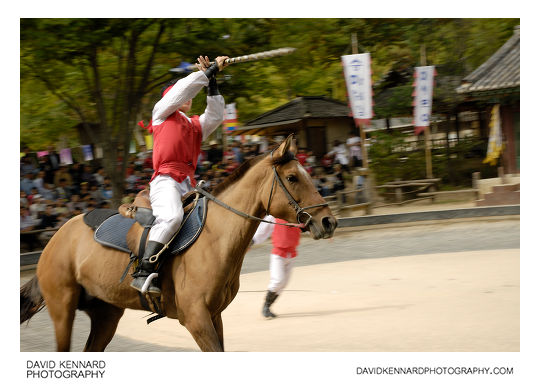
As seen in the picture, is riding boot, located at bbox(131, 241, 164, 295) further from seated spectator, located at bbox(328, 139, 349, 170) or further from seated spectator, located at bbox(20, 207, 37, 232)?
seated spectator, located at bbox(328, 139, 349, 170)

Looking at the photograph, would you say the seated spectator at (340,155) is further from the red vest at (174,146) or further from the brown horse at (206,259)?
the brown horse at (206,259)

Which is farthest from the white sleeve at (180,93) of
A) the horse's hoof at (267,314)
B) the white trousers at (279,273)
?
the horse's hoof at (267,314)

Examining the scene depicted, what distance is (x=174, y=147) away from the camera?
5066 mm

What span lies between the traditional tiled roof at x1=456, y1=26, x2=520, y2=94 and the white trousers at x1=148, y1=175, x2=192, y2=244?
1580 centimetres

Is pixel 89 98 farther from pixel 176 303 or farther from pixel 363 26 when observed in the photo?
pixel 176 303

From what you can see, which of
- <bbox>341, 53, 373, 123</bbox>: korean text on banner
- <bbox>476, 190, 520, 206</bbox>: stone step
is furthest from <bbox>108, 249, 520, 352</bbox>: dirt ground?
<bbox>341, 53, 373, 123</bbox>: korean text on banner

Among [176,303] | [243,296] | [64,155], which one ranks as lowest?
[243,296]

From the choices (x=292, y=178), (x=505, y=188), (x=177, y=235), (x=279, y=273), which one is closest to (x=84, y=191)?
(x=279, y=273)

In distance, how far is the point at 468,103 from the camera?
2256cm

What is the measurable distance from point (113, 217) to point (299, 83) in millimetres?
15675

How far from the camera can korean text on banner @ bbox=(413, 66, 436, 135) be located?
59.0 ft

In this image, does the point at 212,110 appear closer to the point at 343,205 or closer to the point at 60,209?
the point at 60,209

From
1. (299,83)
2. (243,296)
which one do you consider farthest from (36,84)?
(299,83)

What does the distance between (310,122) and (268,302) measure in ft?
54.2
